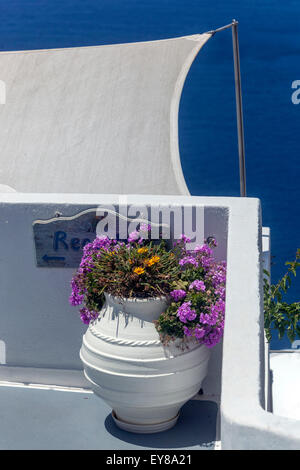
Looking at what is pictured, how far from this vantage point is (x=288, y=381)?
517 centimetres

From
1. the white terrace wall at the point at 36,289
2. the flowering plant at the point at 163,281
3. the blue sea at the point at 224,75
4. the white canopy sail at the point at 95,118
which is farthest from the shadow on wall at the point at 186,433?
the white canopy sail at the point at 95,118

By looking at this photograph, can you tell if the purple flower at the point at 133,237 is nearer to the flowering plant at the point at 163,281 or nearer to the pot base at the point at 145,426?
the flowering plant at the point at 163,281

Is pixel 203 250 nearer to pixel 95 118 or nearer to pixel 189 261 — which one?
pixel 189 261

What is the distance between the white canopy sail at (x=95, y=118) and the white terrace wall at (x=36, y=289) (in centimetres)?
439

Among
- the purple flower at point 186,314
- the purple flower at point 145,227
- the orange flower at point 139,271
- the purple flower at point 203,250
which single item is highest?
the purple flower at point 145,227

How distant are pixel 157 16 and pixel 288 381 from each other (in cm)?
647

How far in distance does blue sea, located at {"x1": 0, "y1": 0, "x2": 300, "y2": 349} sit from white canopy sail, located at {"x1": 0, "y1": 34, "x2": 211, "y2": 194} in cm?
28

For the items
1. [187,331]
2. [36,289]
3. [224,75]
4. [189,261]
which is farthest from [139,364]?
[224,75]

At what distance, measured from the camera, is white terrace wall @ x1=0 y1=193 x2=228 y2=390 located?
240cm

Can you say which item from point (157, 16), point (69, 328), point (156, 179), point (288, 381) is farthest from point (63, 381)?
point (157, 16)

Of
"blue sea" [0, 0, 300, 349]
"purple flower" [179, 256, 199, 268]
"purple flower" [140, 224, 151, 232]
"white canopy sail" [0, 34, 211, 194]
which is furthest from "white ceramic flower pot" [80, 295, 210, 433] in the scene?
"white canopy sail" [0, 34, 211, 194]

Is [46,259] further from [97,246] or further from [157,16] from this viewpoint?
[157,16]

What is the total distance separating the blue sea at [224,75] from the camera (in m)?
7.72
